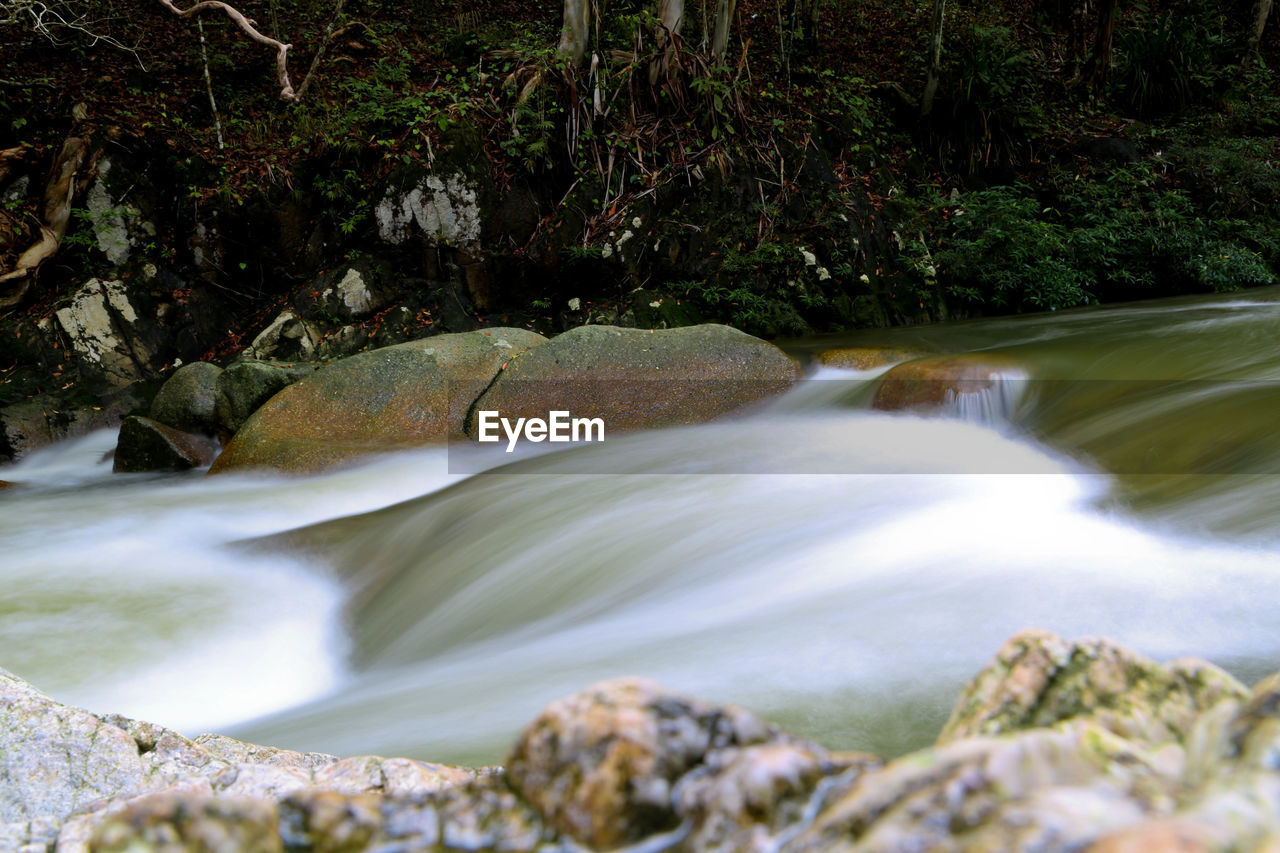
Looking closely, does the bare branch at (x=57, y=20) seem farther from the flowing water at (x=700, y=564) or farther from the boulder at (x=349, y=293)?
the flowing water at (x=700, y=564)

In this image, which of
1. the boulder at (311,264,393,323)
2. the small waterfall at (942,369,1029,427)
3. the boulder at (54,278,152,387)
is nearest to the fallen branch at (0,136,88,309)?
the boulder at (54,278,152,387)

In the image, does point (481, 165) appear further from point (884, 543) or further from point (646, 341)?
point (884, 543)

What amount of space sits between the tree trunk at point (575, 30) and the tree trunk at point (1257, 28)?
497 inches

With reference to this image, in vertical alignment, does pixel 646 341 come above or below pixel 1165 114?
below

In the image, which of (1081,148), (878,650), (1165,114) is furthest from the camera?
(1165,114)

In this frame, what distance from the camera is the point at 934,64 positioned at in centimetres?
1257

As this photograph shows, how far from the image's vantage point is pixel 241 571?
15.8ft

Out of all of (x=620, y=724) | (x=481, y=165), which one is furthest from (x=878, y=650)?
(x=481, y=165)

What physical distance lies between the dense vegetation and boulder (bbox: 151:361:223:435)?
190 cm

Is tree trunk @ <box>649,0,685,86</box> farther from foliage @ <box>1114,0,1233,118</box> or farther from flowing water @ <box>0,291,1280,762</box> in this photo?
foliage @ <box>1114,0,1233,118</box>

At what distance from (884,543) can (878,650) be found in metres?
1.31

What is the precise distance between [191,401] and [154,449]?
55 cm

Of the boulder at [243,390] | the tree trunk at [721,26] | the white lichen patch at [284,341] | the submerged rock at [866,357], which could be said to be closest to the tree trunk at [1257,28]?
the tree trunk at [721,26]

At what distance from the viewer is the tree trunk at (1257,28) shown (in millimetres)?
15297
